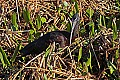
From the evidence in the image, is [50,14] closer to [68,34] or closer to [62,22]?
[62,22]

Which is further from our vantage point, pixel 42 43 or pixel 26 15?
pixel 26 15

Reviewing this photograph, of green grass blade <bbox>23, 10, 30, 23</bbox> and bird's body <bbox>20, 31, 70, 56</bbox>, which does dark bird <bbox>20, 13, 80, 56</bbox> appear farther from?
green grass blade <bbox>23, 10, 30, 23</bbox>

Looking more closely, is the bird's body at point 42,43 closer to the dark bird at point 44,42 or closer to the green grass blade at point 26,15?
the dark bird at point 44,42

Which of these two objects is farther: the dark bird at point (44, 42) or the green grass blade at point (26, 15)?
the green grass blade at point (26, 15)

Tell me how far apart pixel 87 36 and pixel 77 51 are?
189 mm

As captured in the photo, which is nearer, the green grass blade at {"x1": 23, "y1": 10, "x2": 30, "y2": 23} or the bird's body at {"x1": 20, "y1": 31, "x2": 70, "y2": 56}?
the bird's body at {"x1": 20, "y1": 31, "x2": 70, "y2": 56}

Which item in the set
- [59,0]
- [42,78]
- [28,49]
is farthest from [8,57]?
[59,0]

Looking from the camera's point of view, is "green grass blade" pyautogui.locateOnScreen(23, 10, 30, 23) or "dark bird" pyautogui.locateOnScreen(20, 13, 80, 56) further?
"green grass blade" pyautogui.locateOnScreen(23, 10, 30, 23)

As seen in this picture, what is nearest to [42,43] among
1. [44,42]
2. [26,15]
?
[44,42]

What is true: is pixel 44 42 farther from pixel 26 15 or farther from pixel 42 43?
pixel 26 15

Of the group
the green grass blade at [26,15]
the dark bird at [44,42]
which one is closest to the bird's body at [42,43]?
the dark bird at [44,42]

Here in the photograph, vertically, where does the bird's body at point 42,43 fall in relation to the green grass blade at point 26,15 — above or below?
below

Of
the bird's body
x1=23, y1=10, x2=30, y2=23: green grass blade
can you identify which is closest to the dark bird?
the bird's body

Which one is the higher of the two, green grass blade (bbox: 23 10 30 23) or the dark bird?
green grass blade (bbox: 23 10 30 23)
